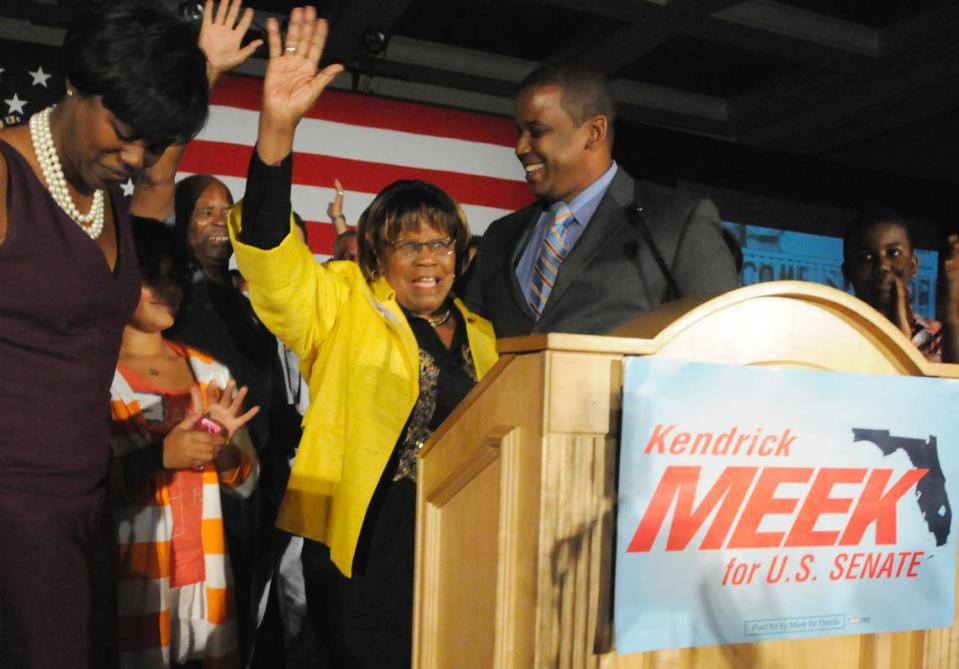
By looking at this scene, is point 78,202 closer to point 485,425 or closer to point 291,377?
point 485,425

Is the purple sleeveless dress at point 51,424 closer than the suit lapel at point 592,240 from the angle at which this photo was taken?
Yes

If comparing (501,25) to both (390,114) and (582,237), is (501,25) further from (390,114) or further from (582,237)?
(582,237)

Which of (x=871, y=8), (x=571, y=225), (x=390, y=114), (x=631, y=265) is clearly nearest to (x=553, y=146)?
(x=571, y=225)

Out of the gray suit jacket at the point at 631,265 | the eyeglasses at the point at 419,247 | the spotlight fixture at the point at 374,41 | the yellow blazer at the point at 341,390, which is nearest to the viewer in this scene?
the gray suit jacket at the point at 631,265

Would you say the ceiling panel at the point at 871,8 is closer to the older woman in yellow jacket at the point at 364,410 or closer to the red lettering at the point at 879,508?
the older woman in yellow jacket at the point at 364,410

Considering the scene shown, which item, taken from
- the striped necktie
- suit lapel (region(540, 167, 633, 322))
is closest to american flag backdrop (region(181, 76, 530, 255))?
the striped necktie

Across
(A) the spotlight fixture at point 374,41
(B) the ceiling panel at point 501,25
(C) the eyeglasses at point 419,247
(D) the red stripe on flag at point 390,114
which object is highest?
(B) the ceiling panel at point 501,25

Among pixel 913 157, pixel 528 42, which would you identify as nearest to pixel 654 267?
pixel 528 42

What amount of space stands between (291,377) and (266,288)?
1.18m

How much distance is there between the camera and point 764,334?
118 centimetres

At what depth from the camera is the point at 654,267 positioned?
72.1 inches

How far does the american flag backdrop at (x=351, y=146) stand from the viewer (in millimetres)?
4023

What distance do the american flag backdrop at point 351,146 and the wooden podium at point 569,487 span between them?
3.36 m

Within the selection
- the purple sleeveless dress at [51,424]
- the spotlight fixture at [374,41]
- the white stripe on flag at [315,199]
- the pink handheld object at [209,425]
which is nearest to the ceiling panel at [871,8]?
the spotlight fixture at [374,41]
